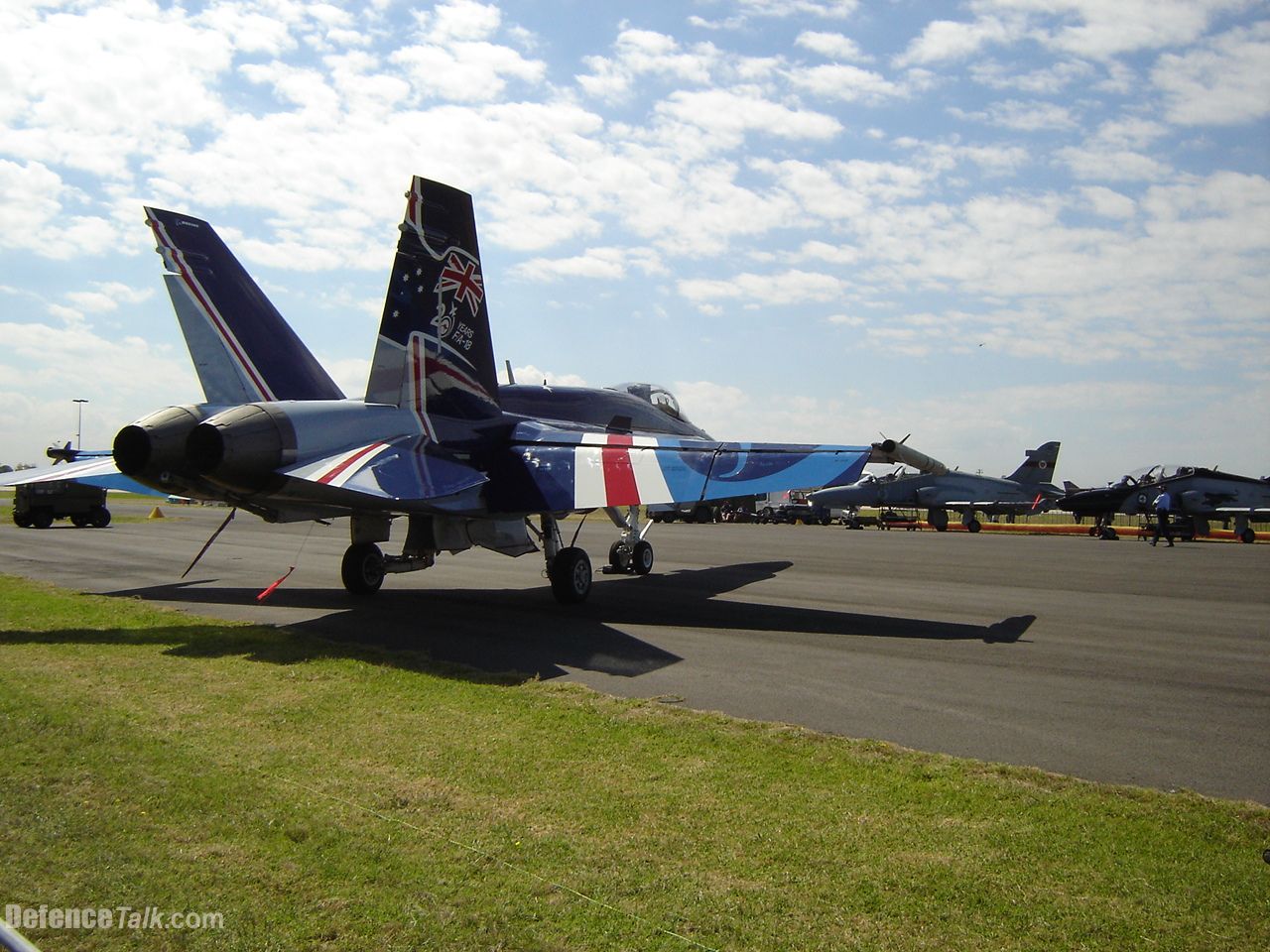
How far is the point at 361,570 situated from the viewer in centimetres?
1454

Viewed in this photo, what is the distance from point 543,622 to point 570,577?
158 cm

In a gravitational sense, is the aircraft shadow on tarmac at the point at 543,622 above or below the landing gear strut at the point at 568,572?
below

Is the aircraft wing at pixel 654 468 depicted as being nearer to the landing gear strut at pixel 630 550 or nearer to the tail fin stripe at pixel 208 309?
the landing gear strut at pixel 630 550

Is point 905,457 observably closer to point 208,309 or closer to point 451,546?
point 451,546

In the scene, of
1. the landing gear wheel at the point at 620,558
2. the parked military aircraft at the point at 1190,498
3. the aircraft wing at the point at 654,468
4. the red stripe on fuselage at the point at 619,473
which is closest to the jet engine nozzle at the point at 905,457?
the aircraft wing at the point at 654,468

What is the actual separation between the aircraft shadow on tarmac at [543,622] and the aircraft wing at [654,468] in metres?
1.67

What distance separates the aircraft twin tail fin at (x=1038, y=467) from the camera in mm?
47062

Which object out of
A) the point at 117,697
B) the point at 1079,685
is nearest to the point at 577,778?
the point at 117,697

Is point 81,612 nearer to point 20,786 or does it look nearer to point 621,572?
point 20,786

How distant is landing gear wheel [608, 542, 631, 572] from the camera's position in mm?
18531

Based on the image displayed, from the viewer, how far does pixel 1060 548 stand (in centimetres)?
2723

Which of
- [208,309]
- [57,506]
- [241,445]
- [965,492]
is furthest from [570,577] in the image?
[965,492]

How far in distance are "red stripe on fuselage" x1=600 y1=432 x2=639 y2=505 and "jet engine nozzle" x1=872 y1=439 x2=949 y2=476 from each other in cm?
354

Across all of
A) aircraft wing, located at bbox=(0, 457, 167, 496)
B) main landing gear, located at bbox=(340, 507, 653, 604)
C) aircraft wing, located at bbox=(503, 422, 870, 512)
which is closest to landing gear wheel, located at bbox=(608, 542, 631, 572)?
main landing gear, located at bbox=(340, 507, 653, 604)
